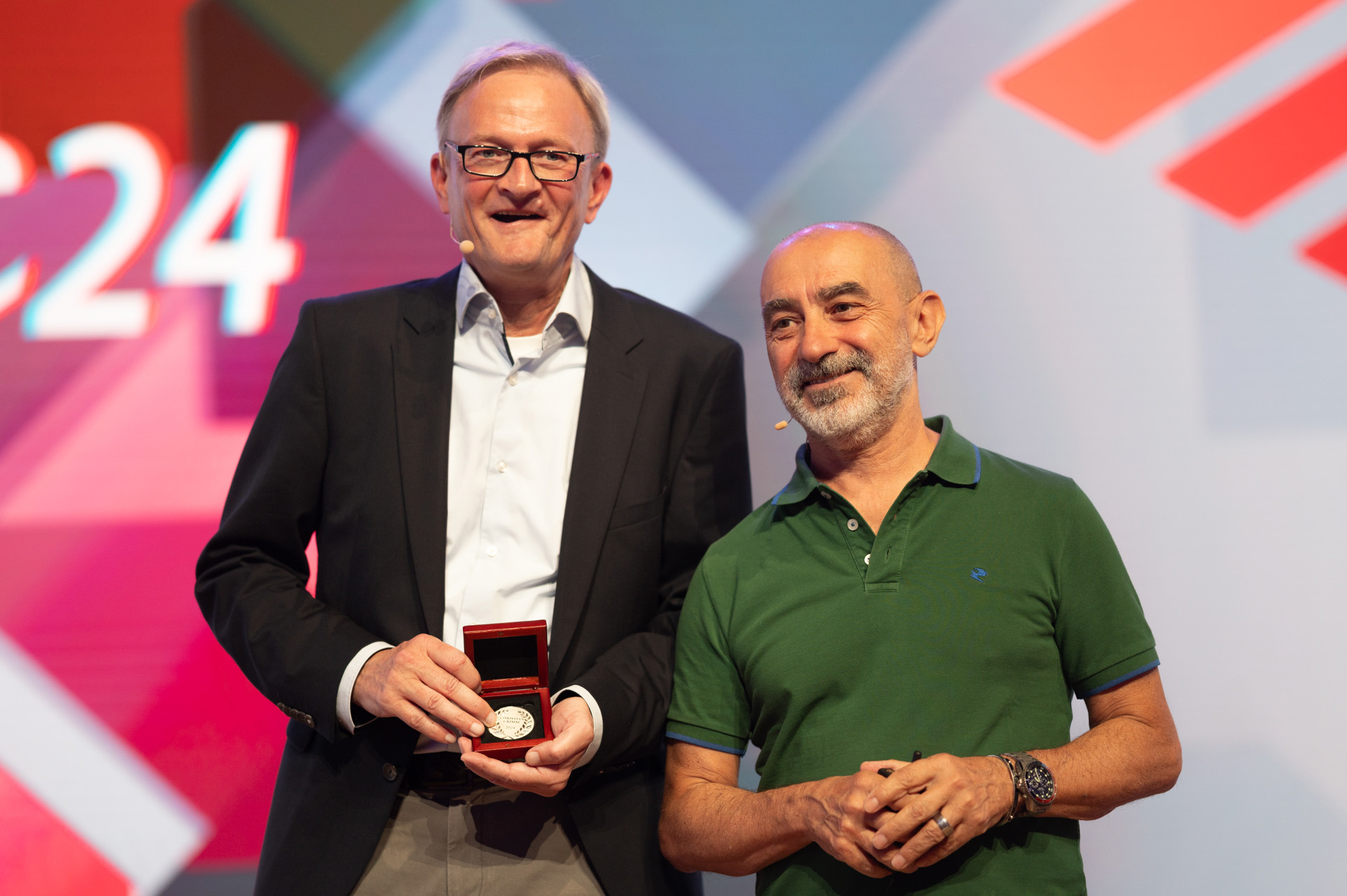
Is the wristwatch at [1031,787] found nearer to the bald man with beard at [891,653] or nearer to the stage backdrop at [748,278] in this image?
the bald man with beard at [891,653]

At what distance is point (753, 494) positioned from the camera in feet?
10.4

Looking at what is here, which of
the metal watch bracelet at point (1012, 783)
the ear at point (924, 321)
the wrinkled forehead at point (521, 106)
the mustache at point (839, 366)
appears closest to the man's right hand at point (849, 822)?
the metal watch bracelet at point (1012, 783)

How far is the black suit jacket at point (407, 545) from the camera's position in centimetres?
203

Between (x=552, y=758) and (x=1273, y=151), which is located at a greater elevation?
(x=1273, y=151)

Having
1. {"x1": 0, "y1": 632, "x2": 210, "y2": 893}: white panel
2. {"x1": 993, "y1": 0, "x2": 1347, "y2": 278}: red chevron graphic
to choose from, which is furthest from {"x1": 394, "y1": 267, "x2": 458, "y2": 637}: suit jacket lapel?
{"x1": 993, "y1": 0, "x2": 1347, "y2": 278}: red chevron graphic

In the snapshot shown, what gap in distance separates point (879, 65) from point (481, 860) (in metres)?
2.38

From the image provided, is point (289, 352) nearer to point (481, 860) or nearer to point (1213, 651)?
point (481, 860)

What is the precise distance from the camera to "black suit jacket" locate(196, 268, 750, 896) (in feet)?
6.64

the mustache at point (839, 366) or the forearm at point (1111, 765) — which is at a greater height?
the mustache at point (839, 366)

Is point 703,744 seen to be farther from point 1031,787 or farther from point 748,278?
point 748,278

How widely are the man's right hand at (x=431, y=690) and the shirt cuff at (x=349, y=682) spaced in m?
0.05

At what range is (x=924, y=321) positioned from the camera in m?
2.26

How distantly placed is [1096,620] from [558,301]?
4.13 feet

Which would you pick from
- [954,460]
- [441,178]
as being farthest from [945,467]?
[441,178]
